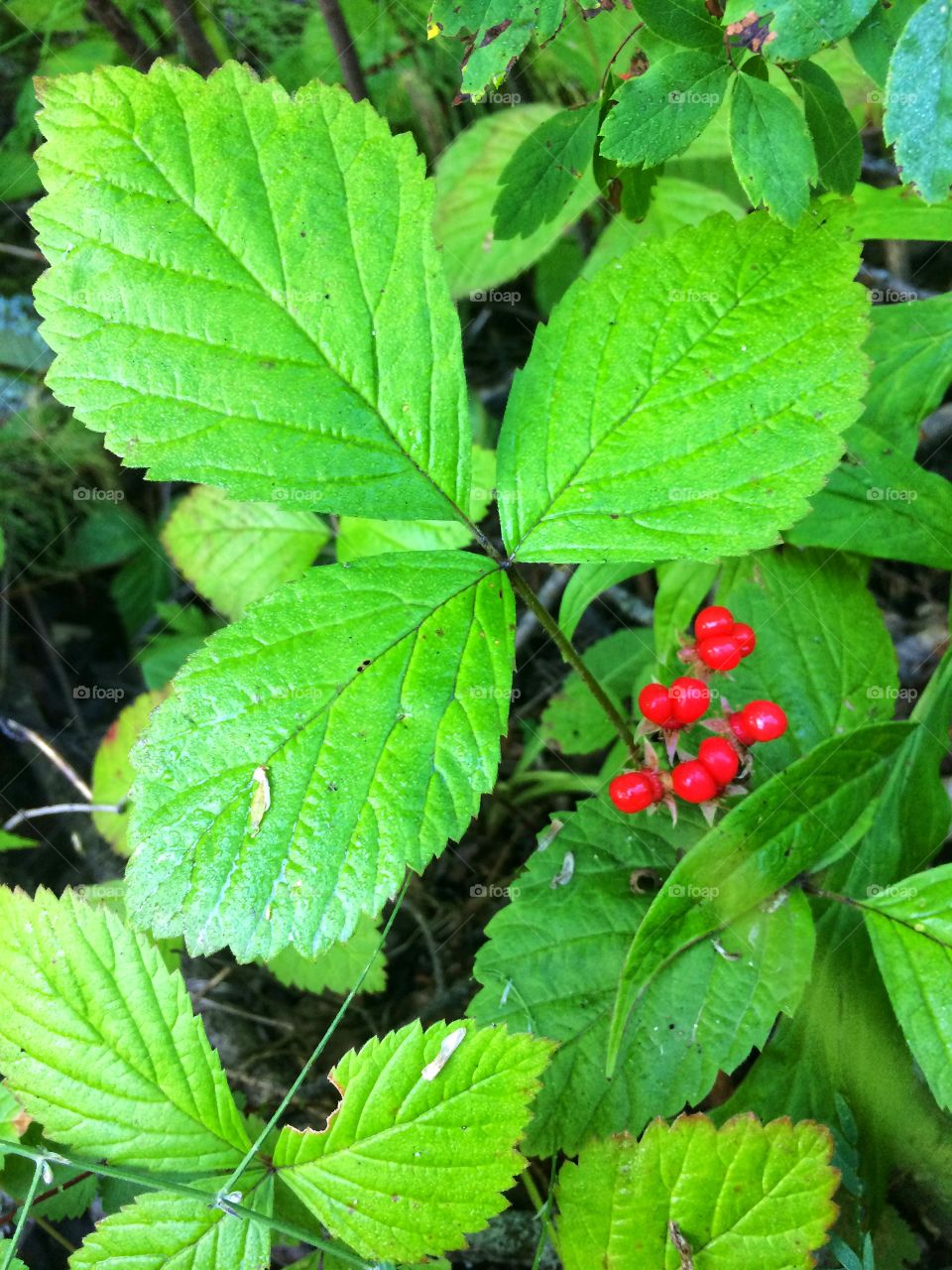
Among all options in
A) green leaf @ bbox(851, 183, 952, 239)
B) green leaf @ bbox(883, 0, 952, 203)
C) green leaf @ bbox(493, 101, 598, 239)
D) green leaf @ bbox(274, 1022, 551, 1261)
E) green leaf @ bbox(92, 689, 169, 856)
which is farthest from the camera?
green leaf @ bbox(92, 689, 169, 856)

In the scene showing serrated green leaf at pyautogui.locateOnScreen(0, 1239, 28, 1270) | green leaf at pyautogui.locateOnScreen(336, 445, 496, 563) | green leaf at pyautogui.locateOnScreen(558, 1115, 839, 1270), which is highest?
green leaf at pyautogui.locateOnScreen(336, 445, 496, 563)

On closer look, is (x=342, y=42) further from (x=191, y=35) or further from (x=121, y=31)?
(x=121, y=31)

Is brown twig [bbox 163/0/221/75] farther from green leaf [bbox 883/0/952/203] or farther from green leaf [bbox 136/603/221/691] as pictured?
green leaf [bbox 883/0/952/203]

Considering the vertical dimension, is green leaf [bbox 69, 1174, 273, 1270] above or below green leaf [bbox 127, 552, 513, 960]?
below

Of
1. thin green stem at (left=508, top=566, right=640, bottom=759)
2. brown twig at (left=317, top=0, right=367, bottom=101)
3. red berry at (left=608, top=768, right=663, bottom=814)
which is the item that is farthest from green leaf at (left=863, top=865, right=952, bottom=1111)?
brown twig at (left=317, top=0, right=367, bottom=101)

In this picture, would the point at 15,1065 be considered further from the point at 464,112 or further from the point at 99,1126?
the point at 464,112

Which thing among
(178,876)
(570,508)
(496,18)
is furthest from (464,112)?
(178,876)

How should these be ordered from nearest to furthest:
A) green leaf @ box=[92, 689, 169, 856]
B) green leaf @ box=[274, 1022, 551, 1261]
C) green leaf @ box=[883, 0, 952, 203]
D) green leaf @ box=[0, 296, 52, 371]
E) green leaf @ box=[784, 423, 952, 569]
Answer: green leaf @ box=[883, 0, 952, 203] < green leaf @ box=[274, 1022, 551, 1261] < green leaf @ box=[784, 423, 952, 569] < green leaf @ box=[92, 689, 169, 856] < green leaf @ box=[0, 296, 52, 371]
